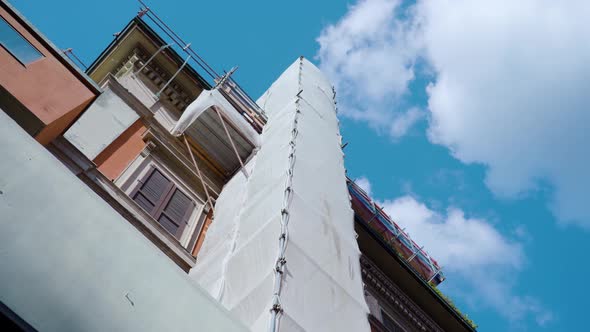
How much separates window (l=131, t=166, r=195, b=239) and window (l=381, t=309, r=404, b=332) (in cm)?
613

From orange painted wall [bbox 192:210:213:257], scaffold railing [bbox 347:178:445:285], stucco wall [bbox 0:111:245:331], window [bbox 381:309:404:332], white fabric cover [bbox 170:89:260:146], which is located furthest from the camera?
scaffold railing [bbox 347:178:445:285]

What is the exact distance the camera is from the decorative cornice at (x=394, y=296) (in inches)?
552

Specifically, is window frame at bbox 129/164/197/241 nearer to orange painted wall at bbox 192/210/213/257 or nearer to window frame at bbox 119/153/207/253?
window frame at bbox 119/153/207/253

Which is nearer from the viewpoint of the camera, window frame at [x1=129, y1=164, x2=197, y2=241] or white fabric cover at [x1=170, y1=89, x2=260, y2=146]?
window frame at [x1=129, y1=164, x2=197, y2=241]

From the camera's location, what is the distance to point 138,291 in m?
3.78

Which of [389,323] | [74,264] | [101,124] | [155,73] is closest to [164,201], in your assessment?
[101,124]

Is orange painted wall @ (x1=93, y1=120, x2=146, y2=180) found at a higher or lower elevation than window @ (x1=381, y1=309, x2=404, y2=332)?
lower

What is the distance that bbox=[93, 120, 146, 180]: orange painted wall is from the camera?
894cm

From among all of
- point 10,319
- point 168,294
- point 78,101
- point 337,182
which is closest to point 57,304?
point 10,319

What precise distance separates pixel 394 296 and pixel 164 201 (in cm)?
773

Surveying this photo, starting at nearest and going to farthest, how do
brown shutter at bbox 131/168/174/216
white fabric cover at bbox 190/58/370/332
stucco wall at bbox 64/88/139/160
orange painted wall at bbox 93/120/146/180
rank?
1. white fabric cover at bbox 190/58/370/332
2. stucco wall at bbox 64/88/139/160
3. orange painted wall at bbox 93/120/146/180
4. brown shutter at bbox 131/168/174/216

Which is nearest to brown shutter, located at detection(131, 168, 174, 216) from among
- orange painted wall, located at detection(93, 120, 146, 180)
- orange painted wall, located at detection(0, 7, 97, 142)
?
orange painted wall, located at detection(93, 120, 146, 180)

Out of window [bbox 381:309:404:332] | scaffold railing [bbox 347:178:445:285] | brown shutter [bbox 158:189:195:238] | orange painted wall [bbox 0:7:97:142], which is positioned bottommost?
brown shutter [bbox 158:189:195:238]

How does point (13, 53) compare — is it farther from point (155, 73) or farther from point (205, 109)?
point (155, 73)
